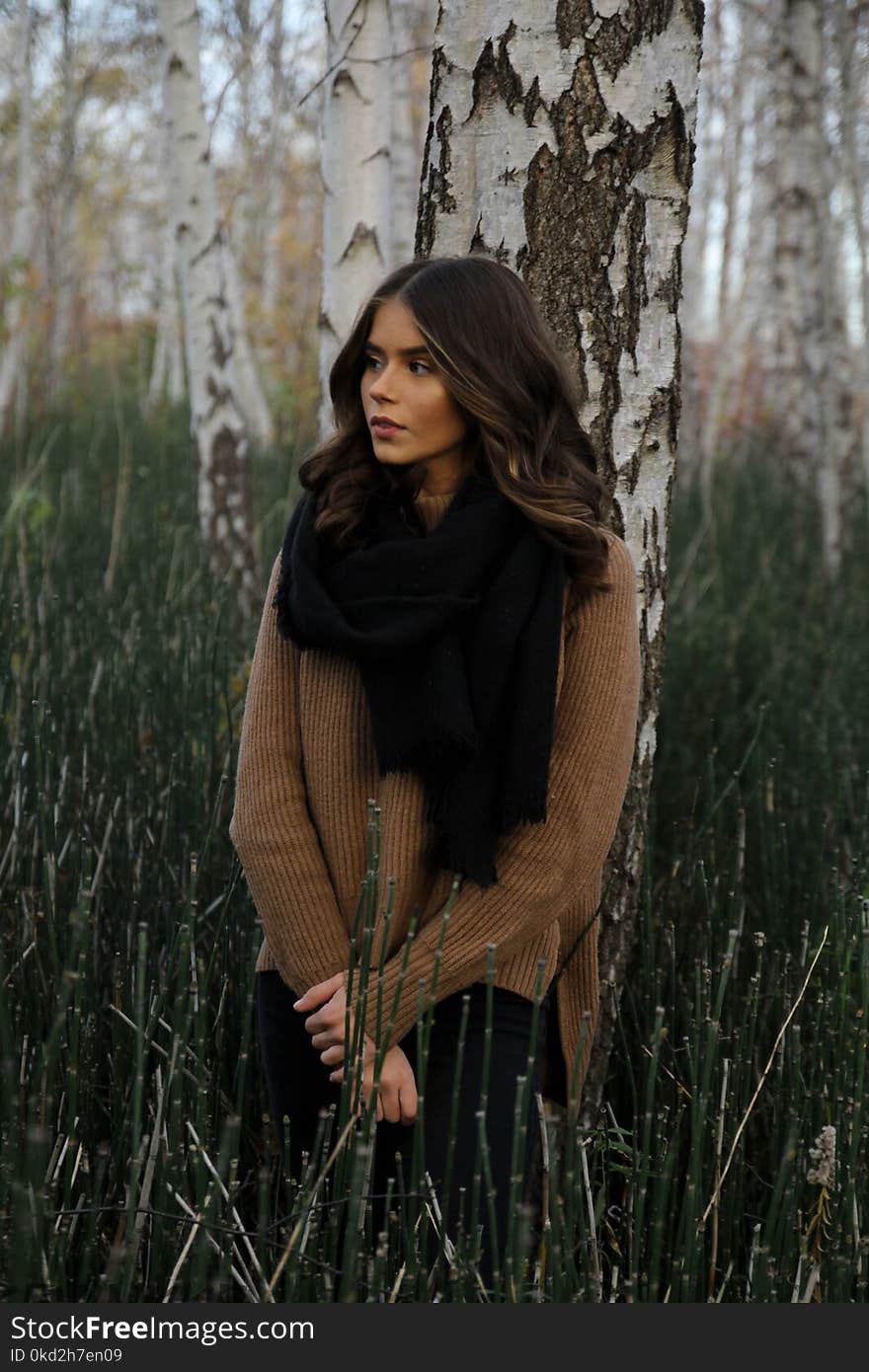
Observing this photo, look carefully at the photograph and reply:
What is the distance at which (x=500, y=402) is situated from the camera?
52.0 inches

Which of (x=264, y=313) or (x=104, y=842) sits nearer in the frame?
(x=104, y=842)

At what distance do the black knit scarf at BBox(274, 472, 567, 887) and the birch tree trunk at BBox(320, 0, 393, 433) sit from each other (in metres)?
1.51

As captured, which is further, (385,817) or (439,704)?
(385,817)

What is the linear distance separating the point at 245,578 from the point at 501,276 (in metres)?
2.69

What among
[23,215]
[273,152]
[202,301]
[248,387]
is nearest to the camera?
[202,301]

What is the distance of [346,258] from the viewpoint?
9.09 ft

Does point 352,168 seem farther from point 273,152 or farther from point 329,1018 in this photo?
point 273,152

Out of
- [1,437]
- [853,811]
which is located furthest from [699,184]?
[853,811]

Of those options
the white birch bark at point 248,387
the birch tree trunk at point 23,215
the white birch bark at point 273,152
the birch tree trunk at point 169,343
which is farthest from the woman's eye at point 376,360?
the birch tree trunk at point 169,343

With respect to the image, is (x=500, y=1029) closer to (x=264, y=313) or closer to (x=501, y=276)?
(x=501, y=276)

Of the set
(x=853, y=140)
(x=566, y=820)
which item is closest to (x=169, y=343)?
(x=853, y=140)

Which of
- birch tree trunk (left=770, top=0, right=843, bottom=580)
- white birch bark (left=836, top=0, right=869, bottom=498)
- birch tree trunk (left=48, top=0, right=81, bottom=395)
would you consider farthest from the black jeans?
birch tree trunk (left=48, top=0, right=81, bottom=395)

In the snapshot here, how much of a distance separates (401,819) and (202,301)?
3.36 metres

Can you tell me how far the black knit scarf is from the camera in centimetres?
128
